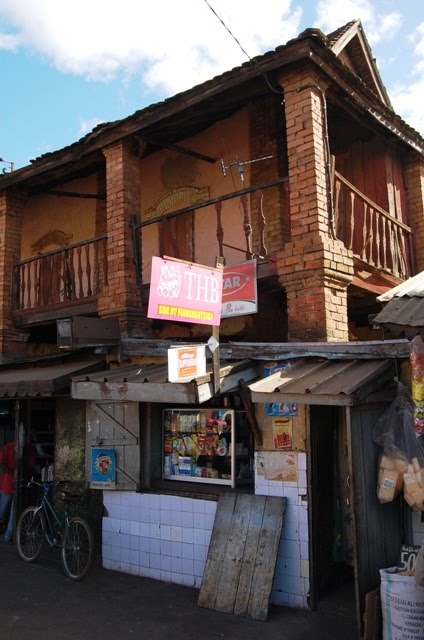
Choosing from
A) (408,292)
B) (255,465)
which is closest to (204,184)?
(255,465)

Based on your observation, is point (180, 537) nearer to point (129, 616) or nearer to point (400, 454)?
point (129, 616)

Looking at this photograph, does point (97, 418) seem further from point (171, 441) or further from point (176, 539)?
point (176, 539)

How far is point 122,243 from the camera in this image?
8.50 m

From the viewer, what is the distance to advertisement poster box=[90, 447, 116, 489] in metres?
7.42

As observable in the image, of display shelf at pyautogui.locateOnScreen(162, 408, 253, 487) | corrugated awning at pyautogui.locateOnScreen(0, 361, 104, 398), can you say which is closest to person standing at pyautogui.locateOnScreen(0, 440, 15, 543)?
corrugated awning at pyautogui.locateOnScreen(0, 361, 104, 398)

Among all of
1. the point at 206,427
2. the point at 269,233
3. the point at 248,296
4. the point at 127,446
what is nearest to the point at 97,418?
the point at 127,446

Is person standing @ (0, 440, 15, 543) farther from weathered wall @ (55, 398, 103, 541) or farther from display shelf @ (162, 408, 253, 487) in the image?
display shelf @ (162, 408, 253, 487)

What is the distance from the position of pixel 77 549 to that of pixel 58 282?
15.4ft

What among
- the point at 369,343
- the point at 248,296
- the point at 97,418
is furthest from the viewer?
the point at 97,418

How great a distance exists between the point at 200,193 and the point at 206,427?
4994 millimetres

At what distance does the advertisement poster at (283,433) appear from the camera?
A: 602 cm

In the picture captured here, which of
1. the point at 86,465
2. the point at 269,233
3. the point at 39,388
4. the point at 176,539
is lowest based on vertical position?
the point at 176,539

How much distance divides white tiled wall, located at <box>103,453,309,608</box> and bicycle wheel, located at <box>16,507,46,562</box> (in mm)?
1076

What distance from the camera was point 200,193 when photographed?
1035 cm
